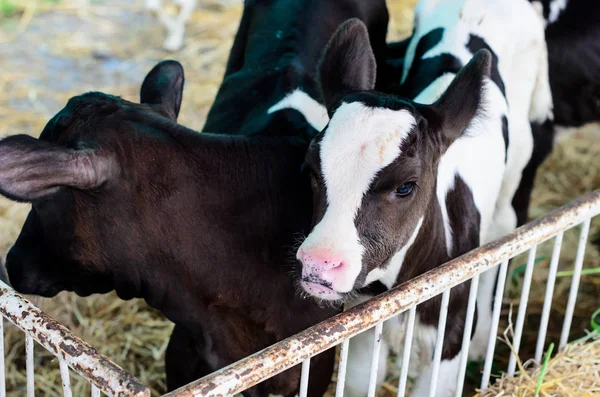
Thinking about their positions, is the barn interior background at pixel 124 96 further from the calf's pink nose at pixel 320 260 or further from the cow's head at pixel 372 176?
the calf's pink nose at pixel 320 260

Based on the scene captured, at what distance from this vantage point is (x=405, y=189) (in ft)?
7.37

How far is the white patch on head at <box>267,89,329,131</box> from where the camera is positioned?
9.25 feet

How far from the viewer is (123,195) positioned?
85.9 inches

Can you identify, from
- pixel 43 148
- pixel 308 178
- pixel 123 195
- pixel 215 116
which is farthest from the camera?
pixel 215 116

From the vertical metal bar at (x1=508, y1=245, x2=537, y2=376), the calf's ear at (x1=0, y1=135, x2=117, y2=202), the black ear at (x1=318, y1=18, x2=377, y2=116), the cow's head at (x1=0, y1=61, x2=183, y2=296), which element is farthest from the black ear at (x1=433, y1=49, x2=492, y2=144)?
the calf's ear at (x1=0, y1=135, x2=117, y2=202)

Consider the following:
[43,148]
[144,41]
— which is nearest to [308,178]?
[43,148]

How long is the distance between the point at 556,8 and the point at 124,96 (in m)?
2.94

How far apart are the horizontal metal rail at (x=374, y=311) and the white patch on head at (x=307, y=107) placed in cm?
85

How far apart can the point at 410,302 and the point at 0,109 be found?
13.3 feet

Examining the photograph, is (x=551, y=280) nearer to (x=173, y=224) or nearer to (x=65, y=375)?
(x=173, y=224)

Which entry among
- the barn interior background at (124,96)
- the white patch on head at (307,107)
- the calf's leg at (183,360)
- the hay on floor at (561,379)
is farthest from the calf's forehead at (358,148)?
the barn interior background at (124,96)

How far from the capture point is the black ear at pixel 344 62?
2.55 meters

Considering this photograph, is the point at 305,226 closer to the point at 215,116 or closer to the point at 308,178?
the point at 308,178

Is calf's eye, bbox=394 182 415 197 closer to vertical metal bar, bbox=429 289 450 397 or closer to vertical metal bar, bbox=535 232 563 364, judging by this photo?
vertical metal bar, bbox=429 289 450 397
